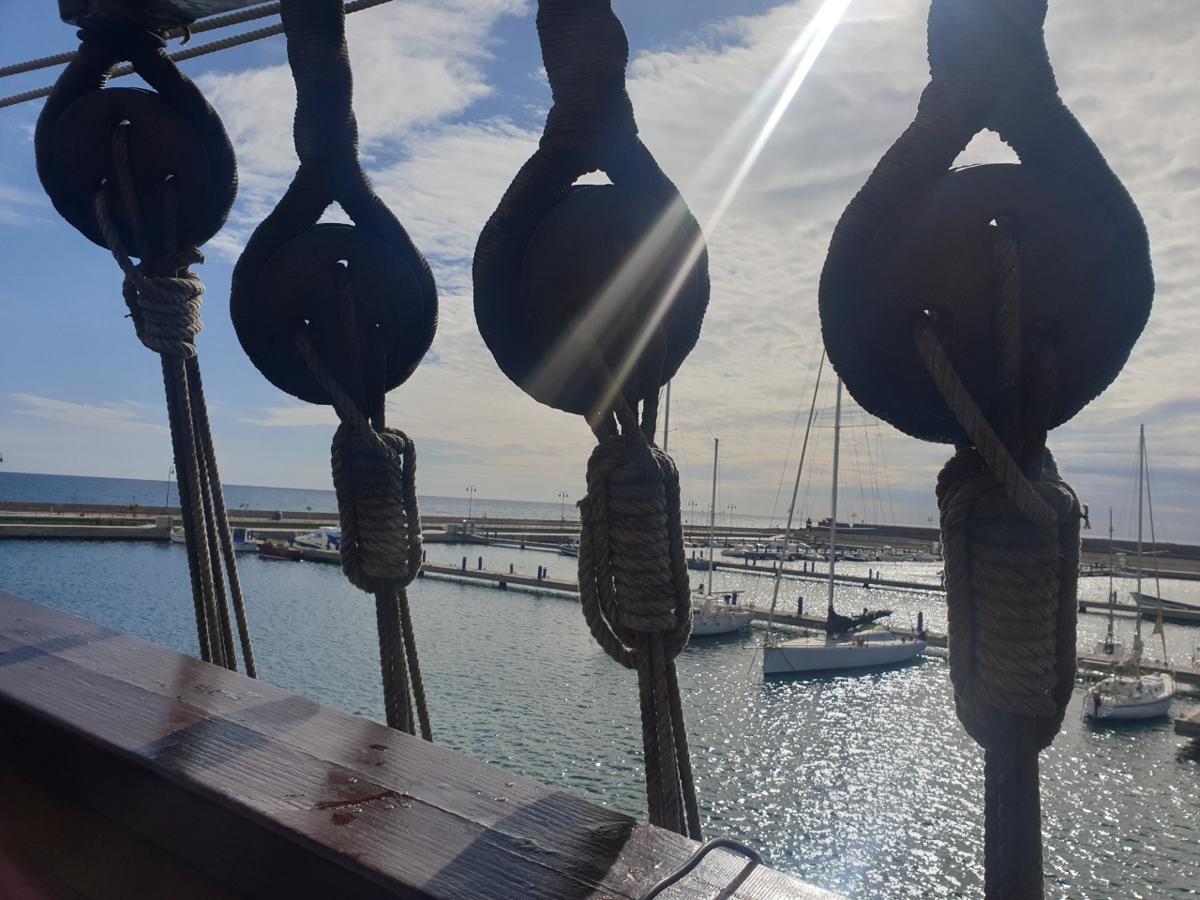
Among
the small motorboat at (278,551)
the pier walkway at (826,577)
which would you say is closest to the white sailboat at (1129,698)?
the pier walkway at (826,577)

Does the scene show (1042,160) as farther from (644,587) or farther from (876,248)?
(644,587)

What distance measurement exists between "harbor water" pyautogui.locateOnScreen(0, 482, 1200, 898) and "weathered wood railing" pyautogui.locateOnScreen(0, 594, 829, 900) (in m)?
9.45

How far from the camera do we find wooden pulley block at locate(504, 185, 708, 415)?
3.16 feet

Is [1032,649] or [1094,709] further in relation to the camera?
[1094,709]

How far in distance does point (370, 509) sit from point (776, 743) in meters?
14.2

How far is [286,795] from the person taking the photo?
2.89ft

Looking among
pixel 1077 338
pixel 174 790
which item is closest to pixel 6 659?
pixel 174 790

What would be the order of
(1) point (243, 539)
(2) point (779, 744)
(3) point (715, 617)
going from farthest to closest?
(1) point (243, 539)
(3) point (715, 617)
(2) point (779, 744)

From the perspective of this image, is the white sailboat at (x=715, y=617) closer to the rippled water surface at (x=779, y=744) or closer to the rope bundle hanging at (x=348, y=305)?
the rippled water surface at (x=779, y=744)

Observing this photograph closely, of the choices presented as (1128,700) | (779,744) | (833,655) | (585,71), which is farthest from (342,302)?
(833,655)

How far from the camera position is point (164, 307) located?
5.78ft

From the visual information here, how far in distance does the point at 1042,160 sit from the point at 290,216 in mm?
1101

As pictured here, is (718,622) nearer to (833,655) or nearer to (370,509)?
(833,655)

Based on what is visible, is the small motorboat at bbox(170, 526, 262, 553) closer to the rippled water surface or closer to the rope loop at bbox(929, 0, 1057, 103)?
the rippled water surface
